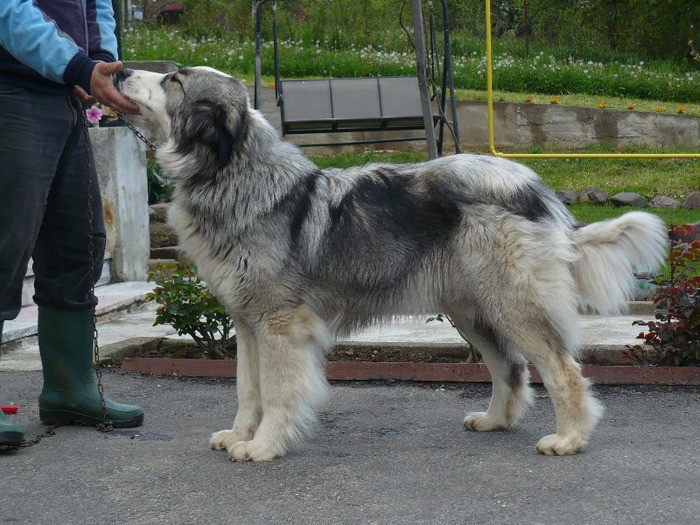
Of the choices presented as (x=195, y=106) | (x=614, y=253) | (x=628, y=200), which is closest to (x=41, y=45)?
(x=195, y=106)

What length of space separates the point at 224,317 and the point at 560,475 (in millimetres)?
2497

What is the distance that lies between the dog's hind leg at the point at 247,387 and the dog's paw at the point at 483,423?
102 cm

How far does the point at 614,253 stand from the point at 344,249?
46.7 inches

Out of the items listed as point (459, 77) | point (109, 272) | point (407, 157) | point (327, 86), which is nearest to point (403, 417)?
point (109, 272)

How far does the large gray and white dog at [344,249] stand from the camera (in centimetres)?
350

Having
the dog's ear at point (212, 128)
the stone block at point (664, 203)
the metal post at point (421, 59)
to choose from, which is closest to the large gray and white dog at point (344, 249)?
the dog's ear at point (212, 128)

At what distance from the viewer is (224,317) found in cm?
504

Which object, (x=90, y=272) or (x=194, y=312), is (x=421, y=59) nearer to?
(x=194, y=312)

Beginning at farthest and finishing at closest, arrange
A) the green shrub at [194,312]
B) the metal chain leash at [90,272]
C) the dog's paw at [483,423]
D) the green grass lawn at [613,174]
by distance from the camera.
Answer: the green grass lawn at [613,174] → the green shrub at [194,312] → the dog's paw at [483,423] → the metal chain leash at [90,272]

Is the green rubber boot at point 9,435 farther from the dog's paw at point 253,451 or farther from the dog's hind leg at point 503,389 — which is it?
the dog's hind leg at point 503,389

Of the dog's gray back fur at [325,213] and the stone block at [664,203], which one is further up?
the dog's gray back fur at [325,213]

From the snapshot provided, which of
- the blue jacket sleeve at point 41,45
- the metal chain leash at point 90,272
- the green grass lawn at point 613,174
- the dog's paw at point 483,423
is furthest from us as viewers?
the green grass lawn at point 613,174

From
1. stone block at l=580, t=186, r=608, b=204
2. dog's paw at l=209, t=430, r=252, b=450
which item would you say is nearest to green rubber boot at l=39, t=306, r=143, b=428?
dog's paw at l=209, t=430, r=252, b=450

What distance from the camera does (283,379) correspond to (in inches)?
138
